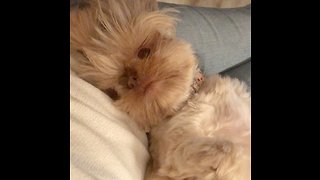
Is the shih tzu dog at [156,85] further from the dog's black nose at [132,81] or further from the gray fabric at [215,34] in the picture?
the gray fabric at [215,34]

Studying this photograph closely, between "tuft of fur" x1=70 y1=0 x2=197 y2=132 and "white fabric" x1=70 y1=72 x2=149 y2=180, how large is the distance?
5 centimetres

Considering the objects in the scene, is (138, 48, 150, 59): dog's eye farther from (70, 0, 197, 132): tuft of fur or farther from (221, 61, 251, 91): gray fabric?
(221, 61, 251, 91): gray fabric

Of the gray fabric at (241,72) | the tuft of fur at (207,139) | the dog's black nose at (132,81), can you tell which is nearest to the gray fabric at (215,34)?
the gray fabric at (241,72)

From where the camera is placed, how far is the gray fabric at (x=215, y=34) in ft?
3.96

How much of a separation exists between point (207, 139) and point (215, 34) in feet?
1.84

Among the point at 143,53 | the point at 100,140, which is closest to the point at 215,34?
the point at 143,53

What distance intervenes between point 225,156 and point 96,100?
11.5 inches

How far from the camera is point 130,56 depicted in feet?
2.77
